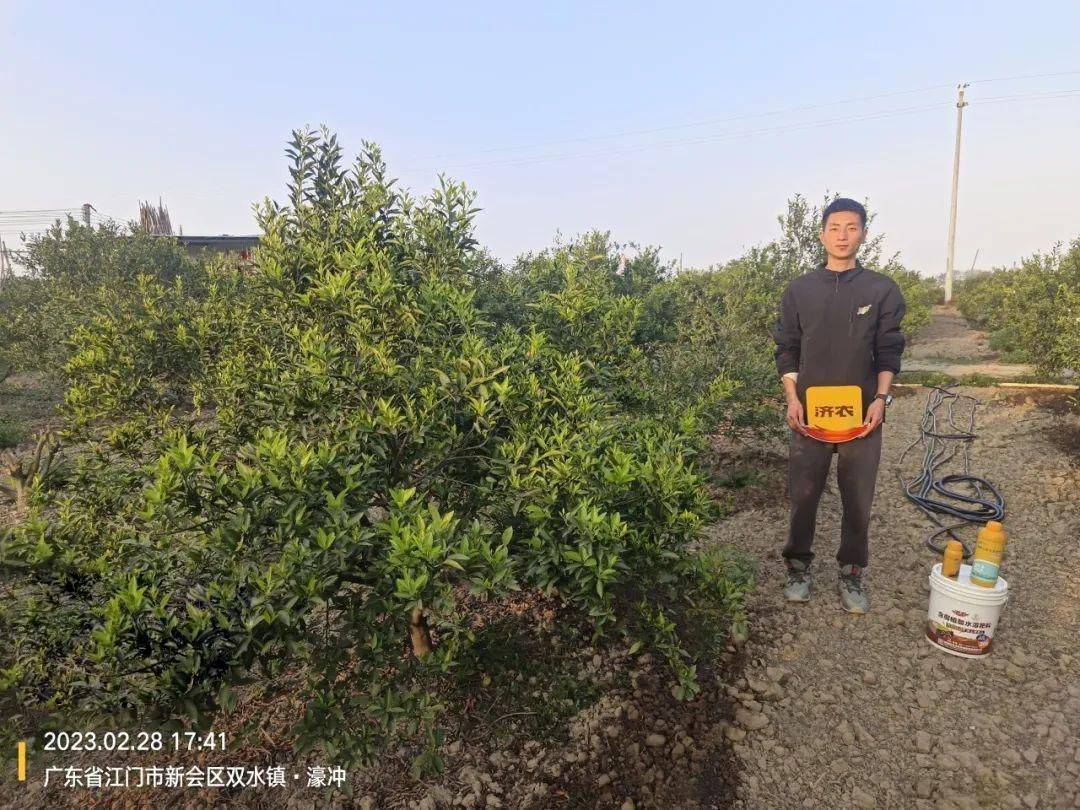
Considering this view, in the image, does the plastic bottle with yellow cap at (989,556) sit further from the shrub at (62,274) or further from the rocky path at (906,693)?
the shrub at (62,274)

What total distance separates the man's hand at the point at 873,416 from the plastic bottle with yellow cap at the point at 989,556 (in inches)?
34.4

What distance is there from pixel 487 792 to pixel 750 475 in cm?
427

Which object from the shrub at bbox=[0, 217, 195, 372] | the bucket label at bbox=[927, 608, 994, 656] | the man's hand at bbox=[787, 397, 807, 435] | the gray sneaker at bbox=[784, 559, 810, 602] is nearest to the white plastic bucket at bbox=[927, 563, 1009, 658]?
the bucket label at bbox=[927, 608, 994, 656]

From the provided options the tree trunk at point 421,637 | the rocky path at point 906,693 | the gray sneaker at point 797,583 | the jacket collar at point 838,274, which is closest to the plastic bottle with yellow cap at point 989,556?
the rocky path at point 906,693

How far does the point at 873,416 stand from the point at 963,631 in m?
1.51

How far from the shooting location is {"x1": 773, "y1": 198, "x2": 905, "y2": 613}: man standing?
12.8ft

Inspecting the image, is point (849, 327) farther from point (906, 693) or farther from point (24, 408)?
point (24, 408)

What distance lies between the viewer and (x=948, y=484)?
6.97m

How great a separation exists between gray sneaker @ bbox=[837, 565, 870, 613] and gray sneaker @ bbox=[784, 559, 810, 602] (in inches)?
10.3

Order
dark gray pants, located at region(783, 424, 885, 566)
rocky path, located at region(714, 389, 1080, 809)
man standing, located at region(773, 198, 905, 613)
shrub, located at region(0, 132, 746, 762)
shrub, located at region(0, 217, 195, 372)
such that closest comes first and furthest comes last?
shrub, located at region(0, 132, 746, 762)
rocky path, located at region(714, 389, 1080, 809)
man standing, located at region(773, 198, 905, 613)
dark gray pants, located at region(783, 424, 885, 566)
shrub, located at region(0, 217, 195, 372)

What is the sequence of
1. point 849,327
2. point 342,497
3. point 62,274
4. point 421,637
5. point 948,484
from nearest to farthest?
point 342,497
point 421,637
point 849,327
point 948,484
point 62,274

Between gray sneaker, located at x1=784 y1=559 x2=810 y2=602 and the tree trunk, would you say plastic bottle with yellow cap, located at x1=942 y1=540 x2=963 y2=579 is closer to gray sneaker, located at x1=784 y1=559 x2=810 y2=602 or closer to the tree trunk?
gray sneaker, located at x1=784 y1=559 x2=810 y2=602

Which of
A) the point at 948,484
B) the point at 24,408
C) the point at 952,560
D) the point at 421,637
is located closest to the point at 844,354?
the point at 952,560

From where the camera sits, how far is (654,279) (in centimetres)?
1127
